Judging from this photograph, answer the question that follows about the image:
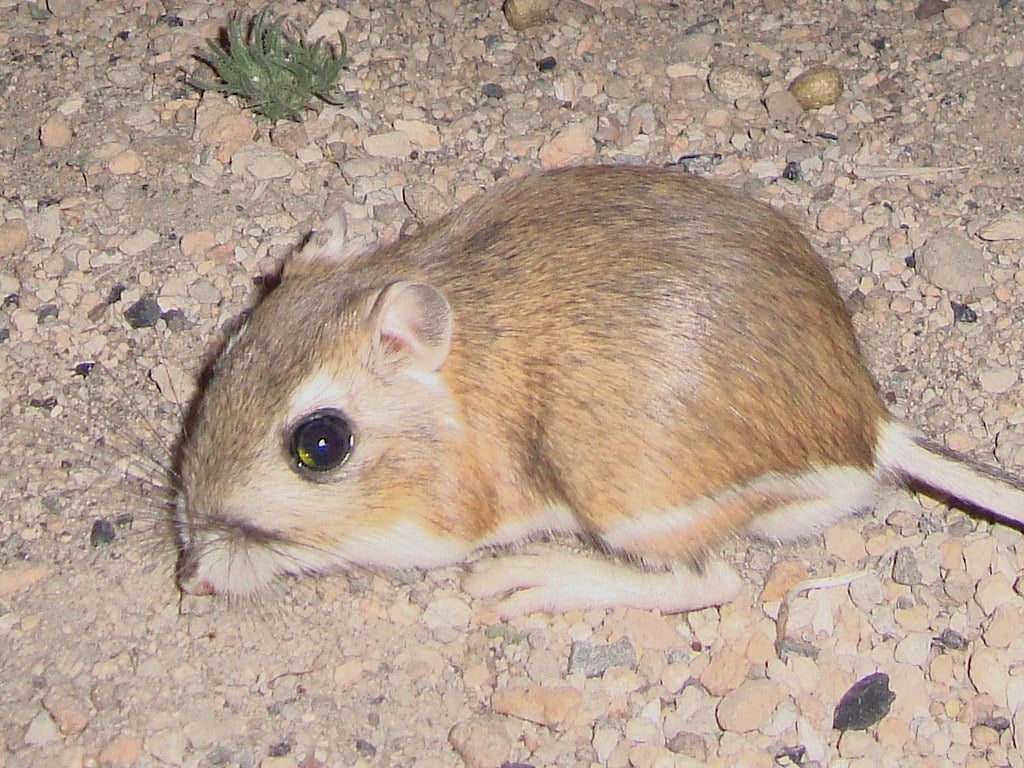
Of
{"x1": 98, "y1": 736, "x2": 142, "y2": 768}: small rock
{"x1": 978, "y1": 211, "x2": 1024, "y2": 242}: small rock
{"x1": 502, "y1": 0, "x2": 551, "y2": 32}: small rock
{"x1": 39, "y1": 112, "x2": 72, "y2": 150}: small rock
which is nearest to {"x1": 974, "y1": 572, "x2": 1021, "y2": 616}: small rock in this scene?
{"x1": 978, "y1": 211, "x2": 1024, "y2": 242}: small rock

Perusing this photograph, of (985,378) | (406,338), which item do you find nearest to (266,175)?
(406,338)

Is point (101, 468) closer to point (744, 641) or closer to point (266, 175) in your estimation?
point (266, 175)

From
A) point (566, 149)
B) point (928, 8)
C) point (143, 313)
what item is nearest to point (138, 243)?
point (143, 313)

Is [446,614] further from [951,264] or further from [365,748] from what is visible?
[951,264]

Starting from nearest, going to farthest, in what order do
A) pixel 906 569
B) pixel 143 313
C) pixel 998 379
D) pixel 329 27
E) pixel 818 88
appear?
1. pixel 906 569
2. pixel 998 379
3. pixel 143 313
4. pixel 818 88
5. pixel 329 27

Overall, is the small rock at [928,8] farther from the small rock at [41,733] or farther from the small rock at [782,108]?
the small rock at [41,733]

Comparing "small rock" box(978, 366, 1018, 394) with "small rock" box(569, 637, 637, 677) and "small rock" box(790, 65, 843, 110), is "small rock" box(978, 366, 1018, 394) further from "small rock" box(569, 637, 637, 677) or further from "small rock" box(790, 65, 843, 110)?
"small rock" box(569, 637, 637, 677)
